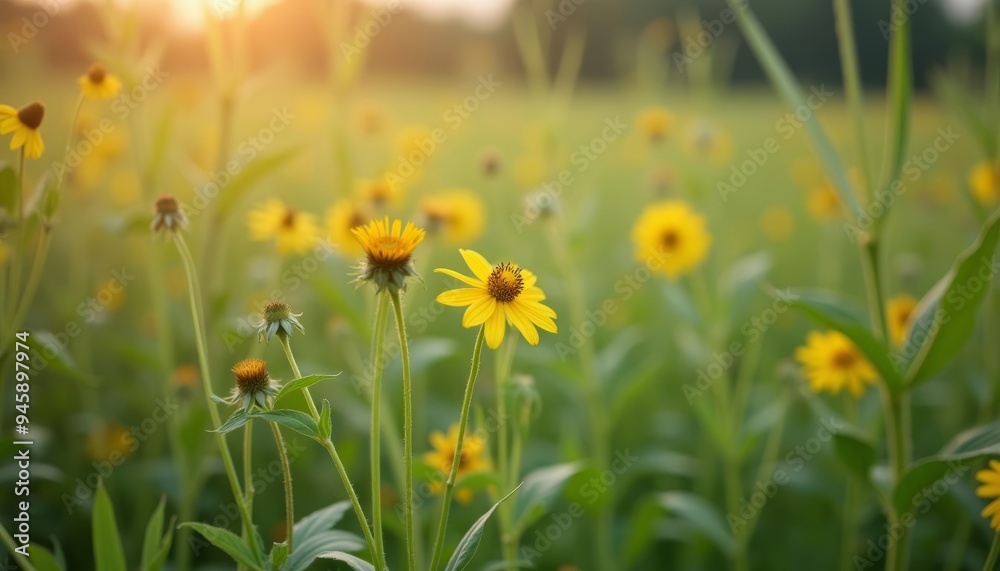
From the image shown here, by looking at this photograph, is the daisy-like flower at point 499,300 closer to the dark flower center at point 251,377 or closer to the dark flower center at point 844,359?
the dark flower center at point 251,377

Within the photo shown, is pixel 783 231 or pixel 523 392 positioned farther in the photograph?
pixel 783 231

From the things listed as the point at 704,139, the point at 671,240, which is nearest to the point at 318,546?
the point at 671,240

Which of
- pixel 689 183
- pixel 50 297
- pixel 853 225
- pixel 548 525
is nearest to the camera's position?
pixel 853 225

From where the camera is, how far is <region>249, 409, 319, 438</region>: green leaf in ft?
2.90

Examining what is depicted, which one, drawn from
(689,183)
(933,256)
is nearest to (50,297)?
(689,183)

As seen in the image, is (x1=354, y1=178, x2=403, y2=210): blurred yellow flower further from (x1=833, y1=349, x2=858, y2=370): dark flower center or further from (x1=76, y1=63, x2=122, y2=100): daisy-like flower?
(x1=833, y1=349, x2=858, y2=370): dark flower center

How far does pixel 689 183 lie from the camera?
2.70 meters

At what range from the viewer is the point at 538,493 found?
1.35 m

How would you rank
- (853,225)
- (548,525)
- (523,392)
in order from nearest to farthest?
(523,392) → (853,225) → (548,525)

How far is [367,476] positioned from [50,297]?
2.29 m

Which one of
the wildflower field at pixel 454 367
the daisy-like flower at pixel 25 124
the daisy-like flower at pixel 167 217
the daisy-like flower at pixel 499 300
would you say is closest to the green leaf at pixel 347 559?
the wildflower field at pixel 454 367

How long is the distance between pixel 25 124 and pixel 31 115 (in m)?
0.02

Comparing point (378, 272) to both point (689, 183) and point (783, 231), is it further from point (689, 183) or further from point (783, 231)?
point (783, 231)

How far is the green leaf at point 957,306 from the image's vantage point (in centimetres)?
121
